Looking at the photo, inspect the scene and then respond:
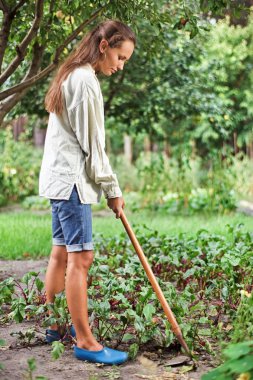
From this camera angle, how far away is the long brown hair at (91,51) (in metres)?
3.31

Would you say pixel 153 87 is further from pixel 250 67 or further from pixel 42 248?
pixel 250 67

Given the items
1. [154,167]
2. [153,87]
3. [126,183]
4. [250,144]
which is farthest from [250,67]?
[153,87]

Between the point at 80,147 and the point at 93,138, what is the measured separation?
0.33ft

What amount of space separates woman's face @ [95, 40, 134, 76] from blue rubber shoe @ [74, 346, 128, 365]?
136 centimetres

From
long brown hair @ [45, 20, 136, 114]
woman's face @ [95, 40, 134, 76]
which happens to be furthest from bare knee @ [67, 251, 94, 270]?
woman's face @ [95, 40, 134, 76]

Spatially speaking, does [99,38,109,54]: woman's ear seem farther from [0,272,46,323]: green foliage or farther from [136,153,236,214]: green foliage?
[136,153,236,214]: green foliage

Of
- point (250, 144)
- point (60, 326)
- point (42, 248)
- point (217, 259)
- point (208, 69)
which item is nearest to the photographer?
point (60, 326)

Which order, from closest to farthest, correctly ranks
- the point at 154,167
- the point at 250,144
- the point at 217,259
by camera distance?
1. the point at 217,259
2. the point at 154,167
3. the point at 250,144

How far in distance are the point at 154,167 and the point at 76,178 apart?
25.8ft

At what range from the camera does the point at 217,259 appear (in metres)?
5.23

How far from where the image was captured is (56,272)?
3562 mm

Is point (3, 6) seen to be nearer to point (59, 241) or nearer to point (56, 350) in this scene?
point (59, 241)

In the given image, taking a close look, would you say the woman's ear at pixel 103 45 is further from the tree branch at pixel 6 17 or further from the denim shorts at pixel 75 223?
the tree branch at pixel 6 17

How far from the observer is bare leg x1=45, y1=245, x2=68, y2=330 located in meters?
3.54
